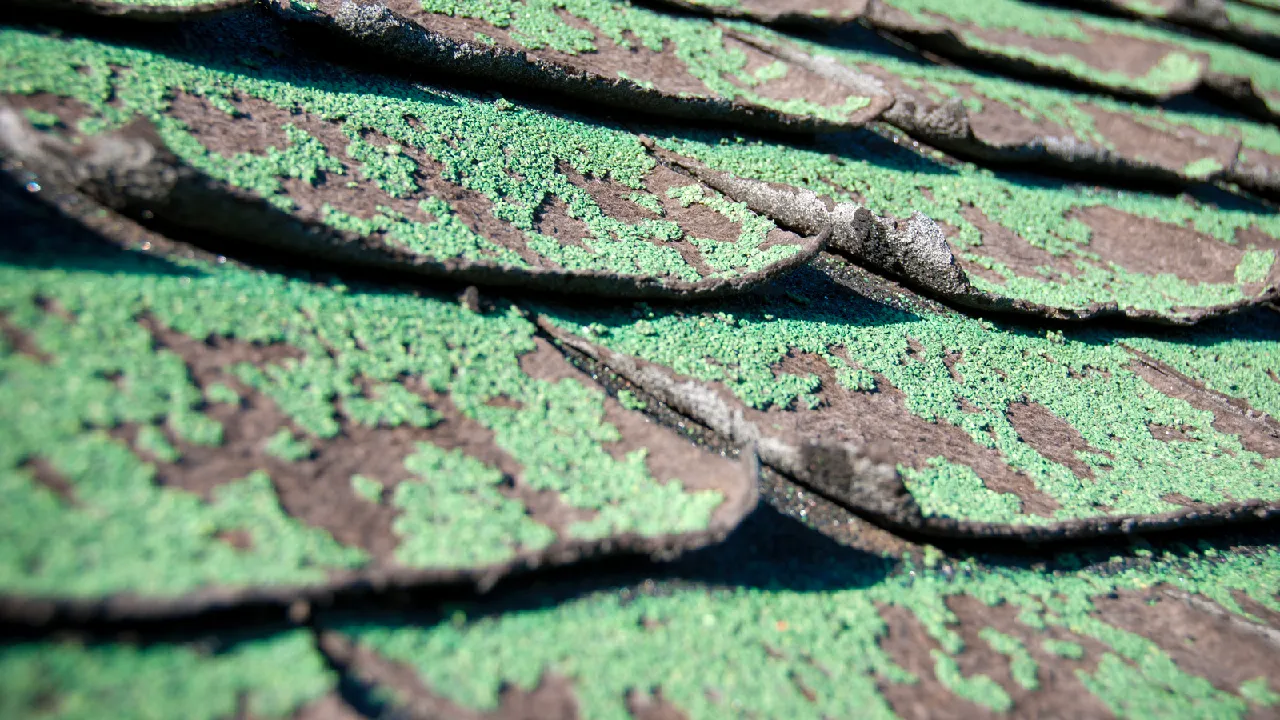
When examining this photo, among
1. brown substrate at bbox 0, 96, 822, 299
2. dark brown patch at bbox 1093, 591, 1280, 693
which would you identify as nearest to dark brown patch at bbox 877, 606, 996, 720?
dark brown patch at bbox 1093, 591, 1280, 693

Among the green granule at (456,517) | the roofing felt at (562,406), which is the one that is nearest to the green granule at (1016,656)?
the roofing felt at (562,406)

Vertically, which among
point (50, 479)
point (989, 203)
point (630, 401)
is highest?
point (989, 203)

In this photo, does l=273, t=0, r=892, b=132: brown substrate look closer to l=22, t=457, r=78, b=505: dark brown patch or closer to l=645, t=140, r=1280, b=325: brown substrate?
l=645, t=140, r=1280, b=325: brown substrate

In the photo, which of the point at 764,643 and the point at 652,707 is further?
the point at 764,643

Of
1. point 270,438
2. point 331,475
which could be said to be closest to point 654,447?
point 331,475

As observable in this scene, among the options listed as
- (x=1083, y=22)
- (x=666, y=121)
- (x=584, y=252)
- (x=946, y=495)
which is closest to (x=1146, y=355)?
(x=946, y=495)

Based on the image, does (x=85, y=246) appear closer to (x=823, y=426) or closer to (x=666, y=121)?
(x=823, y=426)

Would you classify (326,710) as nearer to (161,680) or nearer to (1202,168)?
(161,680)
